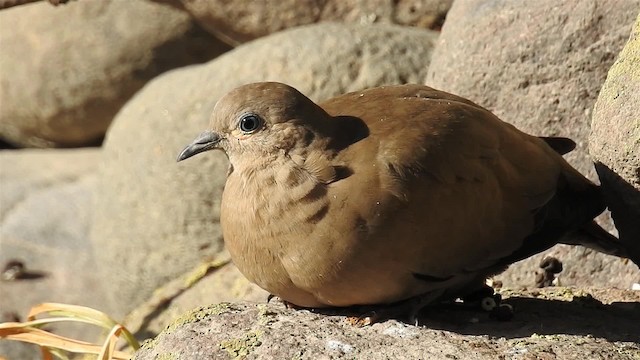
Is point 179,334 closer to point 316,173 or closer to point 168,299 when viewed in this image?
point 316,173

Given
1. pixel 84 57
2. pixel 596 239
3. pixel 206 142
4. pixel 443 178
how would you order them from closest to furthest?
pixel 443 178, pixel 206 142, pixel 596 239, pixel 84 57

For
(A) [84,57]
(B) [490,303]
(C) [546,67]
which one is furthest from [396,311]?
(A) [84,57]

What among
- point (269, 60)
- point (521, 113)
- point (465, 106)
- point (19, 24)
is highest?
point (465, 106)

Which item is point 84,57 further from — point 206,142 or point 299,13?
point 206,142

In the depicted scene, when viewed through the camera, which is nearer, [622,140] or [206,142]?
[622,140]

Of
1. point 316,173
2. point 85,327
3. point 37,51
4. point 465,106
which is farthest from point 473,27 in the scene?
point 37,51

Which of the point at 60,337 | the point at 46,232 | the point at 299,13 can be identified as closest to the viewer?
the point at 60,337
